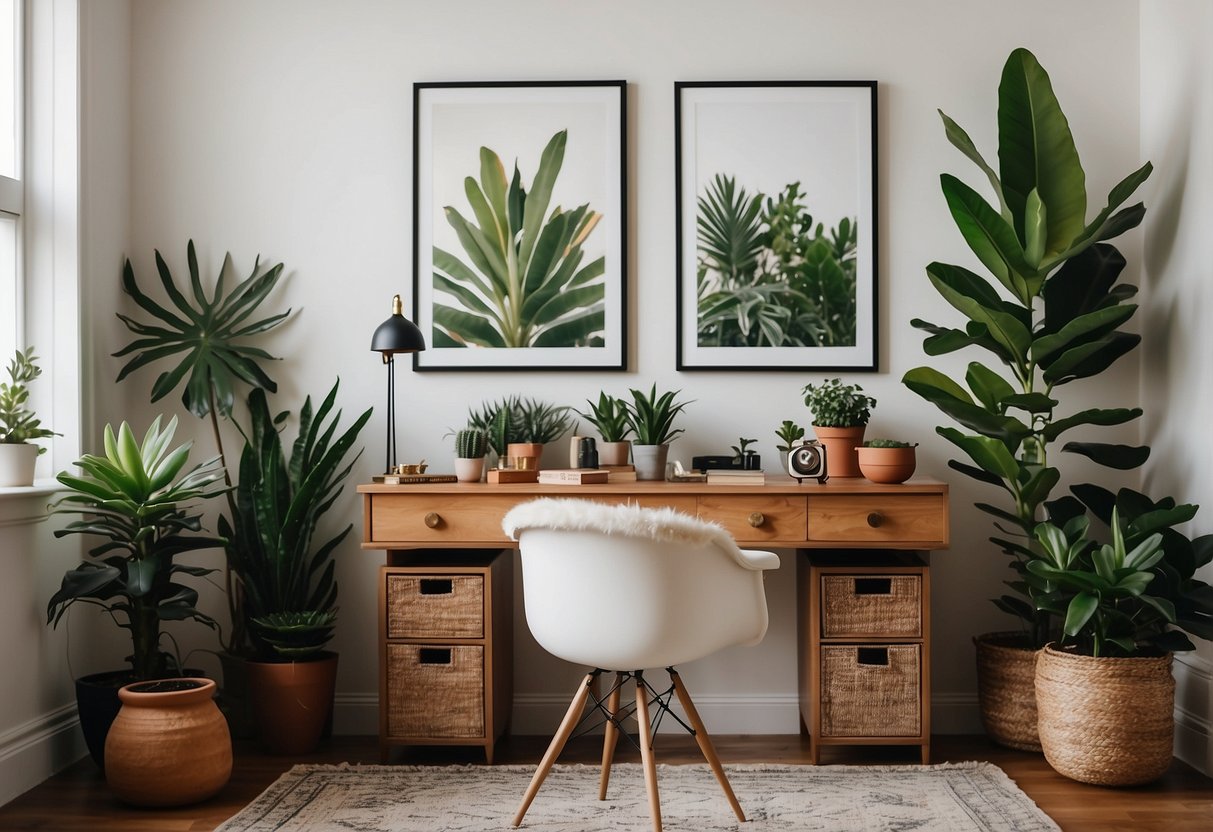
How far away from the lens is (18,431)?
9.32 feet

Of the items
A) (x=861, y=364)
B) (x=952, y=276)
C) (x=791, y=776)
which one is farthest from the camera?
(x=861, y=364)

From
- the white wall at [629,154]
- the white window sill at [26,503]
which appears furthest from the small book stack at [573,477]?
the white window sill at [26,503]

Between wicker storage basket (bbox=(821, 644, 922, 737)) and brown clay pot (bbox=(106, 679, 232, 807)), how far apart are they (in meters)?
1.69

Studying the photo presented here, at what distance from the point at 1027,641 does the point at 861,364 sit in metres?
1.02

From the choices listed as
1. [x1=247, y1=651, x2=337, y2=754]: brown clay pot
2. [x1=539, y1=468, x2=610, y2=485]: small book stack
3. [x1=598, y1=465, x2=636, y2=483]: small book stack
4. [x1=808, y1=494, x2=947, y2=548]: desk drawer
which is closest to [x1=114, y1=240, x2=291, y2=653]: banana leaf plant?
[x1=247, y1=651, x2=337, y2=754]: brown clay pot

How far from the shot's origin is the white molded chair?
2211 mm

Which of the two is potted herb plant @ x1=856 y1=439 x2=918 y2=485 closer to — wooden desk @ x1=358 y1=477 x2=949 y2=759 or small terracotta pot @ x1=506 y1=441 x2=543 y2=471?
wooden desk @ x1=358 y1=477 x2=949 y2=759

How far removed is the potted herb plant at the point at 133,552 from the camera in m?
2.78

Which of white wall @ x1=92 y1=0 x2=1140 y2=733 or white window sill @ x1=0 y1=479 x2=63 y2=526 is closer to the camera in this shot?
white window sill @ x1=0 y1=479 x2=63 y2=526

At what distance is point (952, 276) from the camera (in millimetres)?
3105

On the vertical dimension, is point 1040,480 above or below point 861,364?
below

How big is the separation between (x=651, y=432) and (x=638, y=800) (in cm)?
110

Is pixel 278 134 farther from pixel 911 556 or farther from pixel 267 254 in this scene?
pixel 911 556

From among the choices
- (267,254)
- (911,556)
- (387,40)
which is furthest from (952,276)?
(267,254)
